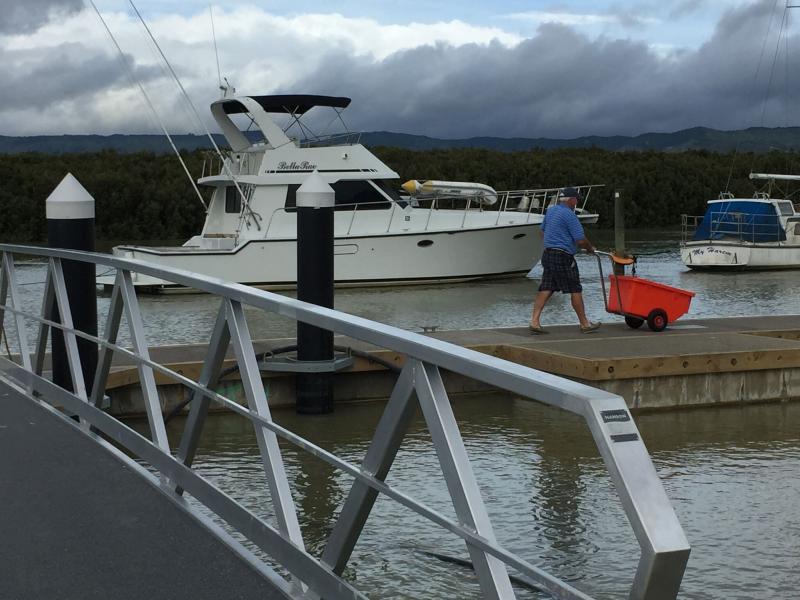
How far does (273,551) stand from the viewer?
336 cm

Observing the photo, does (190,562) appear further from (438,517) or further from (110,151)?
(110,151)

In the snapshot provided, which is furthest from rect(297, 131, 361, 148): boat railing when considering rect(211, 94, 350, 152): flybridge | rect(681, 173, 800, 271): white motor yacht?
rect(681, 173, 800, 271): white motor yacht

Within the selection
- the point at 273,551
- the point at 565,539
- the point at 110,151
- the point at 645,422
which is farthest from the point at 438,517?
the point at 110,151

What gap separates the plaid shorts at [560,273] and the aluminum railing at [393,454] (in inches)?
279

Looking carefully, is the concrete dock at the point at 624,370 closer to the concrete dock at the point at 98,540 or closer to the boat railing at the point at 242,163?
the concrete dock at the point at 98,540

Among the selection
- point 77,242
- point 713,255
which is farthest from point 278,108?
point 77,242

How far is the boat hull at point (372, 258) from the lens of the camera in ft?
79.8

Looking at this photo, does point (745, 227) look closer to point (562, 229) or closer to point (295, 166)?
point (295, 166)

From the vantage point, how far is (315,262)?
8617 mm

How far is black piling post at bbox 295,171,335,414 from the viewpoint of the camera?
862 centimetres

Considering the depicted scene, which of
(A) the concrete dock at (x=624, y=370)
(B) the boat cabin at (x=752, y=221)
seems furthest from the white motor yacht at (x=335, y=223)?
(A) the concrete dock at (x=624, y=370)

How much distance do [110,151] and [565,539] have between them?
64.7 metres

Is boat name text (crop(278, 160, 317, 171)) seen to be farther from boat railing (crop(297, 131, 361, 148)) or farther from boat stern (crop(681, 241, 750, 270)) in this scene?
boat stern (crop(681, 241, 750, 270))

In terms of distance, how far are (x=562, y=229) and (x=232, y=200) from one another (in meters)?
15.2
